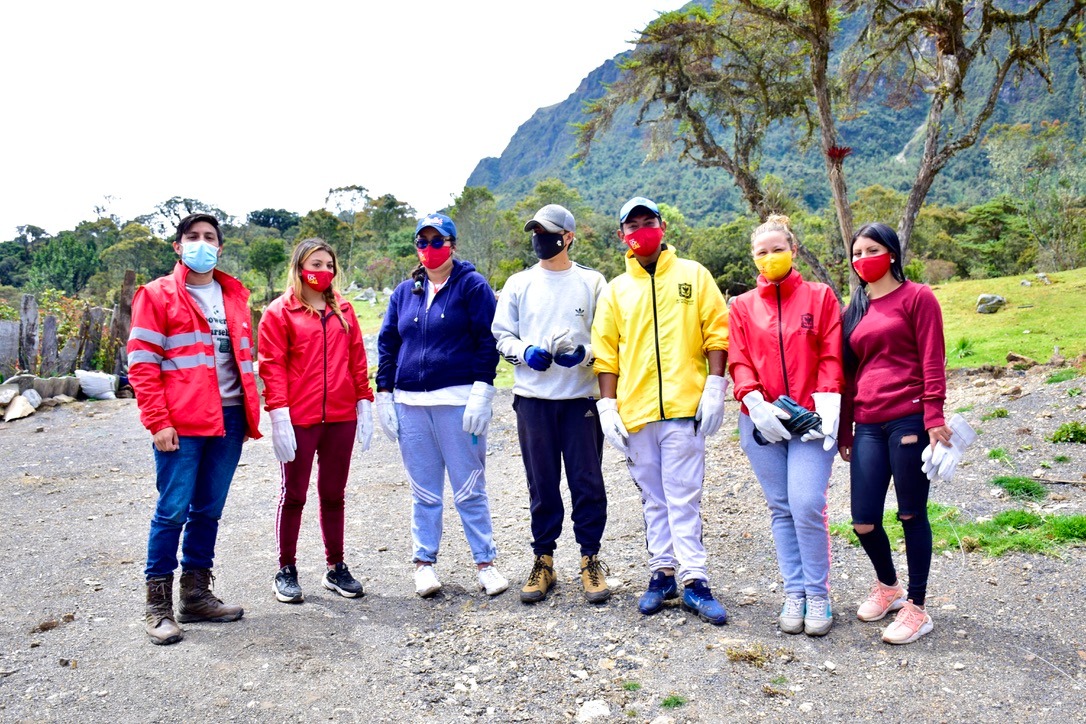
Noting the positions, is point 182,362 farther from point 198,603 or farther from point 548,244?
point 548,244

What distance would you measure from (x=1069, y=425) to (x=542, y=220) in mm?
4864

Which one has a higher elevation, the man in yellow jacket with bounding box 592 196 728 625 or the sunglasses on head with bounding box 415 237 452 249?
the sunglasses on head with bounding box 415 237 452 249

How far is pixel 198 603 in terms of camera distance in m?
3.96

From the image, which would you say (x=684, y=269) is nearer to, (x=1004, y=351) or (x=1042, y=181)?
(x=1004, y=351)

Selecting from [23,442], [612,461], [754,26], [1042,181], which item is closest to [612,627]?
[612,461]

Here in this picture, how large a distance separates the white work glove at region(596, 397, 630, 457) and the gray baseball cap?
0.99 meters

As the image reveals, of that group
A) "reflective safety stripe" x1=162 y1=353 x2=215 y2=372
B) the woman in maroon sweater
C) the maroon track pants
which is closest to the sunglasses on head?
the maroon track pants

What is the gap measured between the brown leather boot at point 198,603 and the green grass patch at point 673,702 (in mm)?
2310

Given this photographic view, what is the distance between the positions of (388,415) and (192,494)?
1149 mm

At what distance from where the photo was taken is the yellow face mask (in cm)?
367

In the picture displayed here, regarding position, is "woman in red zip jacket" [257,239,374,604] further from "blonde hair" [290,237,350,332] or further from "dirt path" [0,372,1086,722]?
"dirt path" [0,372,1086,722]

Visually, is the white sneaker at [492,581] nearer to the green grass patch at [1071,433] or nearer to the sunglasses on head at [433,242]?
the sunglasses on head at [433,242]

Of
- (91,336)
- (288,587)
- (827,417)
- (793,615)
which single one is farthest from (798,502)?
(91,336)

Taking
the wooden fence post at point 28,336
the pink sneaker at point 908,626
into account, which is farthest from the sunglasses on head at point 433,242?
the wooden fence post at point 28,336
